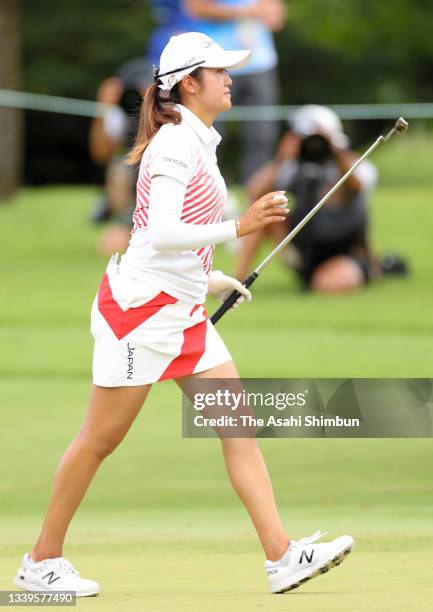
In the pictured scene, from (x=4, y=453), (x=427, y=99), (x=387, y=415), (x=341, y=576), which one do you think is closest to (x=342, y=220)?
(x=4, y=453)

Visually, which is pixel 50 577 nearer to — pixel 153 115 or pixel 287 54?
pixel 153 115

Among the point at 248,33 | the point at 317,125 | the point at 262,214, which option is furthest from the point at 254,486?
the point at 248,33

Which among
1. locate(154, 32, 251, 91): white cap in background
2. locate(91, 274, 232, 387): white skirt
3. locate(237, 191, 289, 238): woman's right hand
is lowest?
locate(91, 274, 232, 387): white skirt

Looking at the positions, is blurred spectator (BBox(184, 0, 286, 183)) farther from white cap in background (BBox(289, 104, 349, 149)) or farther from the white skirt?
the white skirt

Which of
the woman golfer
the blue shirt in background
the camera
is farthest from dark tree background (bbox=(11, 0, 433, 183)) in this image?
the woman golfer

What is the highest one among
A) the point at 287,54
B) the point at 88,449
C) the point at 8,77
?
the point at 287,54

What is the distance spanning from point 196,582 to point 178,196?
4.05 feet

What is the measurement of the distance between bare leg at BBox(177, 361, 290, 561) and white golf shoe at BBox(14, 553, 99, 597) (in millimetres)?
529

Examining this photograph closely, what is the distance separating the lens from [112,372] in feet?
17.0

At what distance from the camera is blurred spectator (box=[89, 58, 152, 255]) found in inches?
606

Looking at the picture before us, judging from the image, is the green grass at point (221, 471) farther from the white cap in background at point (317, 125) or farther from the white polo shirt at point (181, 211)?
the white cap in background at point (317, 125)

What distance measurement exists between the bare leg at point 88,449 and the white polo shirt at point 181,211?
0.30m

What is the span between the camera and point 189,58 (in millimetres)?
5312

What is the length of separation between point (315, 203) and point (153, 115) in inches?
314
